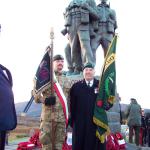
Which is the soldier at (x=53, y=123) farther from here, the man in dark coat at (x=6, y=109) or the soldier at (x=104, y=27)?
the soldier at (x=104, y=27)

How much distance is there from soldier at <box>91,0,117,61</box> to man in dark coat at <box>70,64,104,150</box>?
755 centimetres

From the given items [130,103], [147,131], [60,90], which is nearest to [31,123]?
[147,131]

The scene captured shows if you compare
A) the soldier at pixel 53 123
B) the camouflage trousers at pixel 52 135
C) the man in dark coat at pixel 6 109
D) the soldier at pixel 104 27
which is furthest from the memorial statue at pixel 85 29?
the man in dark coat at pixel 6 109

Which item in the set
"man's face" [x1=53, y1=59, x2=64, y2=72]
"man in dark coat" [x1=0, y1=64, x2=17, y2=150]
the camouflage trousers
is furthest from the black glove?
"man in dark coat" [x1=0, y1=64, x2=17, y2=150]

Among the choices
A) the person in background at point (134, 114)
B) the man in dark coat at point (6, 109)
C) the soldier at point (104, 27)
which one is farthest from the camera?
the soldier at point (104, 27)

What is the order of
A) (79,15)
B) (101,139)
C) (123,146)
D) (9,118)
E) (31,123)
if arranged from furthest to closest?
(31,123) < (79,15) < (123,146) < (101,139) < (9,118)

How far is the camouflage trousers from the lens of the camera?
18.5 feet

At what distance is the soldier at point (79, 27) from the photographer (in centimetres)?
1214

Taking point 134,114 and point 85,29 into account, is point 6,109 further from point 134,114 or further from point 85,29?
point 134,114

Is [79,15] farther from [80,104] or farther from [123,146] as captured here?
[80,104]

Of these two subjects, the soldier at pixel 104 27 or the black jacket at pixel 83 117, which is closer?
the black jacket at pixel 83 117

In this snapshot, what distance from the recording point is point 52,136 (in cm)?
564

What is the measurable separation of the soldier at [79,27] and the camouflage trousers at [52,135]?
6322 mm

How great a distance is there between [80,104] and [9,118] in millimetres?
2128
